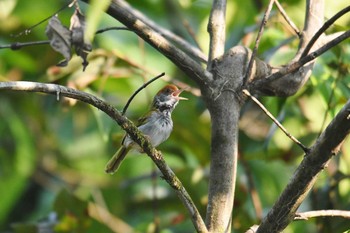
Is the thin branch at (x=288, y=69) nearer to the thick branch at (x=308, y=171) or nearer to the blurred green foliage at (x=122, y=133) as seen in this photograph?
the thick branch at (x=308, y=171)

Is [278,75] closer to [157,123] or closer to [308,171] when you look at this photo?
[308,171]

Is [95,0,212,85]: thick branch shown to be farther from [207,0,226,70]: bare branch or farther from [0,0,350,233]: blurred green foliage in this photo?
[0,0,350,233]: blurred green foliage

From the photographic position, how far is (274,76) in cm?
246

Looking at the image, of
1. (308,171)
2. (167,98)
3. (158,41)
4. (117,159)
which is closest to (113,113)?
(158,41)

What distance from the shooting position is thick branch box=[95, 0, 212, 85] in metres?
2.26

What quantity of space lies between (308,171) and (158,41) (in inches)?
23.1

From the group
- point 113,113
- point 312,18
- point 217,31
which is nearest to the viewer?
point 113,113

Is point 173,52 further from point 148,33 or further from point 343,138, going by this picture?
point 343,138

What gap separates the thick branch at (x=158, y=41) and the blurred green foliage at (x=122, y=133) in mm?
990

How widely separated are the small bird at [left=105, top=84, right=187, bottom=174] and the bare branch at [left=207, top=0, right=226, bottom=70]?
89 cm

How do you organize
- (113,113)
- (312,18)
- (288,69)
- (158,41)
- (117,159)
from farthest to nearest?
(117,159), (312,18), (288,69), (158,41), (113,113)

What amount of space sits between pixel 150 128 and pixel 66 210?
27.3 inches

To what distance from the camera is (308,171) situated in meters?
2.14

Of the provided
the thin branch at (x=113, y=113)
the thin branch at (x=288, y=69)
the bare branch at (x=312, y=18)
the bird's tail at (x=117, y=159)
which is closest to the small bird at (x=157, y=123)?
the bird's tail at (x=117, y=159)
